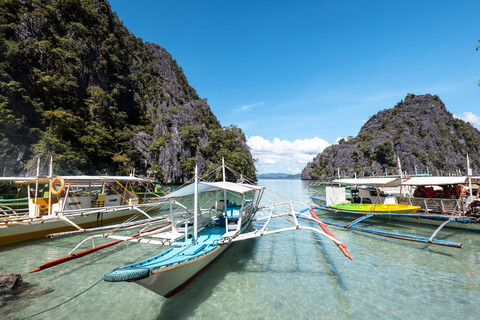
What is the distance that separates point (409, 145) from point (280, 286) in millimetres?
114052

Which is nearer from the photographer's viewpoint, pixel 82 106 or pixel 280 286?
pixel 280 286

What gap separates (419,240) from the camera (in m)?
9.57

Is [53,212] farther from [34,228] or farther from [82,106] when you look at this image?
[82,106]

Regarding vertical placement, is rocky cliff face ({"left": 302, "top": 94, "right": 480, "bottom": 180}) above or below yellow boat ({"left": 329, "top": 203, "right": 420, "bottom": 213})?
above

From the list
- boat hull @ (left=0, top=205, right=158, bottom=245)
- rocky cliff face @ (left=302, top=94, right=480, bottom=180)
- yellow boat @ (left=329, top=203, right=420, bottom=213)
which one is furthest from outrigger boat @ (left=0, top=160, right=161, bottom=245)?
rocky cliff face @ (left=302, top=94, right=480, bottom=180)

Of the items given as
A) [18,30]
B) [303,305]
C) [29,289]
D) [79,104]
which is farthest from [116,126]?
[303,305]

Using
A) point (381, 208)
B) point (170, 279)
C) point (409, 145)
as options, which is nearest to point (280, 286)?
point (170, 279)

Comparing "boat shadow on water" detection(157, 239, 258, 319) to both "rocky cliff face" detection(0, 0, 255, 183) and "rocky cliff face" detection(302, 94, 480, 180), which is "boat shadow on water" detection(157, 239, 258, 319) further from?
"rocky cliff face" detection(302, 94, 480, 180)

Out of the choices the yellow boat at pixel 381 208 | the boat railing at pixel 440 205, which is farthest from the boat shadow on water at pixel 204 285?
the boat railing at pixel 440 205

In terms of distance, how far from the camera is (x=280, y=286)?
256 inches

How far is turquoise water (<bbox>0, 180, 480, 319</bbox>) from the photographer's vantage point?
5250mm

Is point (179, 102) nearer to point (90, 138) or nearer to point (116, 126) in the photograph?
point (116, 126)

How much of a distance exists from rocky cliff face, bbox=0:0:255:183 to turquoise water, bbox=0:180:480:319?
30733mm

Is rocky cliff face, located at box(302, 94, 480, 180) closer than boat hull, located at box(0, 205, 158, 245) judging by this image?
No
